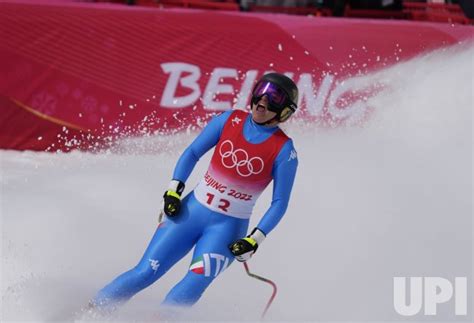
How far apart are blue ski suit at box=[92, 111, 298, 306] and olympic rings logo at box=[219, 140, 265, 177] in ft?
0.29

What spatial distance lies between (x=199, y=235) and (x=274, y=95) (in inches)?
39.2

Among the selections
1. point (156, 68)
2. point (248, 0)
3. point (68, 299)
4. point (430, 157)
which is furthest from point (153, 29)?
point (68, 299)

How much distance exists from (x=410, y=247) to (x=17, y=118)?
13.8ft

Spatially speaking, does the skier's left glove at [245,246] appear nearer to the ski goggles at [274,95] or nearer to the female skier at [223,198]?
the female skier at [223,198]

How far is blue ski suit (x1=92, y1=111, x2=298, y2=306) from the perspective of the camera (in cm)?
522

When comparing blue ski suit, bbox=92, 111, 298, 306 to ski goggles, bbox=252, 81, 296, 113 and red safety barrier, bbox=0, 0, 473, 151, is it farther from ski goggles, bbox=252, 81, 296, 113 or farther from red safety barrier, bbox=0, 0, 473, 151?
red safety barrier, bbox=0, 0, 473, 151

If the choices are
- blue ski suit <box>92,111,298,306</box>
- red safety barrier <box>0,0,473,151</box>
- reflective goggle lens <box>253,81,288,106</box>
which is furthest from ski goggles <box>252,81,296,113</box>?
red safety barrier <box>0,0,473,151</box>

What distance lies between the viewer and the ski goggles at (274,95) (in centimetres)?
521

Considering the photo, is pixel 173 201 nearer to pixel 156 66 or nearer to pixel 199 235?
pixel 199 235

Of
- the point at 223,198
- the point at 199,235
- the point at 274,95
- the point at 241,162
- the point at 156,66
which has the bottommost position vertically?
the point at 199,235

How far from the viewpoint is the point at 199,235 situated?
5.41m

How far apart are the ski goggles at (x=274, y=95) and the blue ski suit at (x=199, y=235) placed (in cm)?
20

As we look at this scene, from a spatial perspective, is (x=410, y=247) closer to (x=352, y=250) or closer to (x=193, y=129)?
A: (x=352, y=250)

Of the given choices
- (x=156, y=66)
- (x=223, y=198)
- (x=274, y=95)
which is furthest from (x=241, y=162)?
(x=156, y=66)
